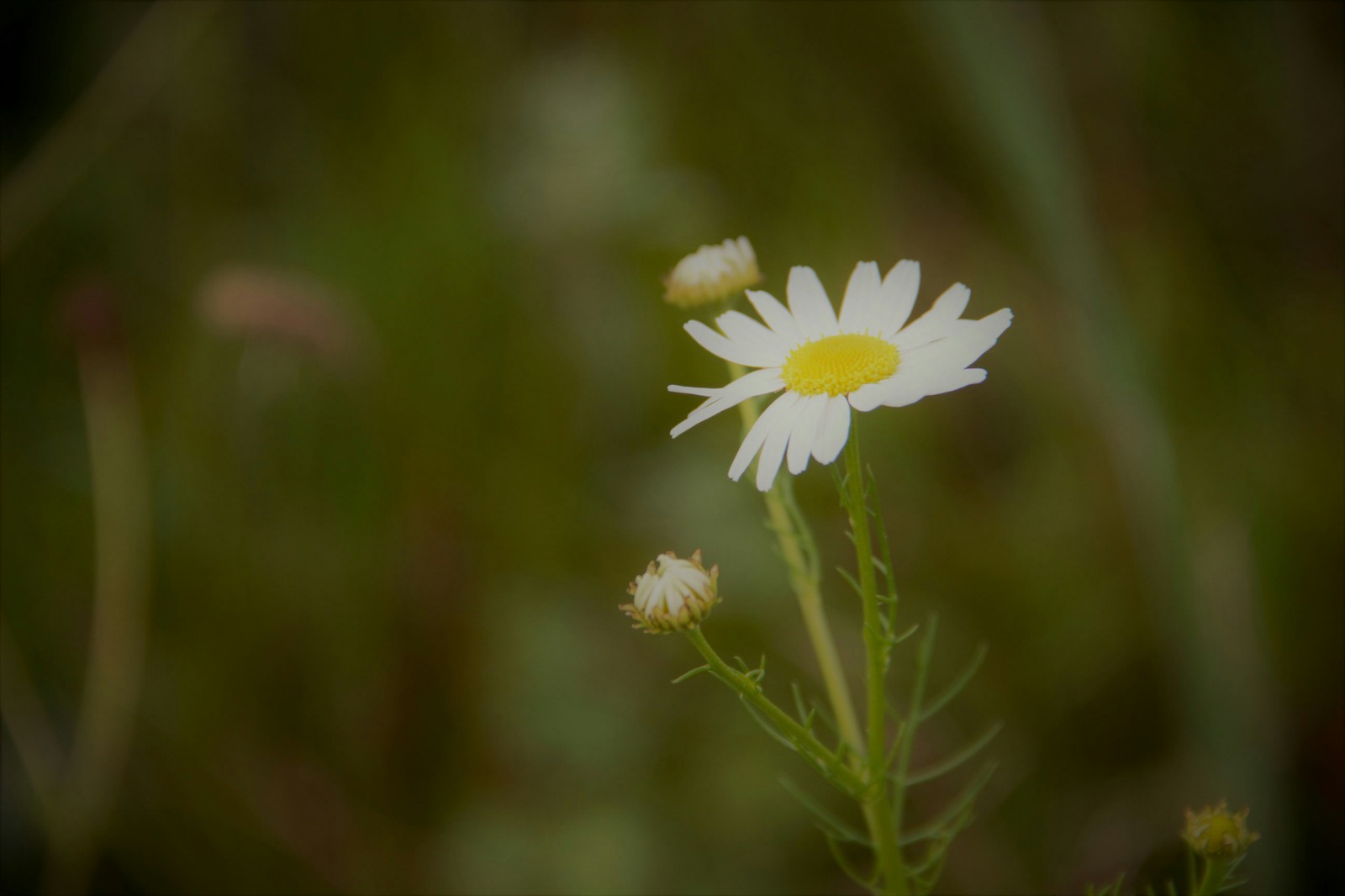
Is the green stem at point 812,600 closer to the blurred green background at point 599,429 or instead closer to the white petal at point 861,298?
the white petal at point 861,298

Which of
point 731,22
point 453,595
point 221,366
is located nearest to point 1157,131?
point 731,22

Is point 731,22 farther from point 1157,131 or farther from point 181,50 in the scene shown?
point 181,50

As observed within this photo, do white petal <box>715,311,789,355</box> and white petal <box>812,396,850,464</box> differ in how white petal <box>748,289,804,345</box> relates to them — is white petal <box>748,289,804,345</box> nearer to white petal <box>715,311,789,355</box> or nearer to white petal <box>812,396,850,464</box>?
white petal <box>715,311,789,355</box>

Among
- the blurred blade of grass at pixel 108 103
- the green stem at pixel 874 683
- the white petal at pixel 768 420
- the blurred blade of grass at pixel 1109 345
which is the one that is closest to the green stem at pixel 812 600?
the green stem at pixel 874 683

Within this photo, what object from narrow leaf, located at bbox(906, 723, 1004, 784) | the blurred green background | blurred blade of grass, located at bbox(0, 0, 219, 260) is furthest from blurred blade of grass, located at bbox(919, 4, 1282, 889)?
blurred blade of grass, located at bbox(0, 0, 219, 260)

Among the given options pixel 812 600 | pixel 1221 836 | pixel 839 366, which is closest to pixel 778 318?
pixel 839 366
